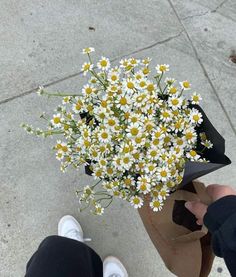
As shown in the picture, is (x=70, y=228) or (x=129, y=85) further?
(x=70, y=228)

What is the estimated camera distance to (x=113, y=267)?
6.05 feet

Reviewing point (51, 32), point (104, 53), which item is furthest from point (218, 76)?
point (51, 32)

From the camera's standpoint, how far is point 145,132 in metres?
A: 1.12

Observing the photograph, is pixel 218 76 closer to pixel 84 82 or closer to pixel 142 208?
pixel 84 82

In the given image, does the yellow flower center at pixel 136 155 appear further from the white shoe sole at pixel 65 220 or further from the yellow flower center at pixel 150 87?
the white shoe sole at pixel 65 220

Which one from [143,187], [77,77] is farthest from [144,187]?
[77,77]

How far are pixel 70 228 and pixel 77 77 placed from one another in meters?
0.76

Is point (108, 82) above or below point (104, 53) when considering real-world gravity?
above

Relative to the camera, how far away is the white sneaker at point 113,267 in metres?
1.85

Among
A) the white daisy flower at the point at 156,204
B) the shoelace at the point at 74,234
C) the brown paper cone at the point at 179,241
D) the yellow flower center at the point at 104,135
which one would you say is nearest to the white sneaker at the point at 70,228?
the shoelace at the point at 74,234

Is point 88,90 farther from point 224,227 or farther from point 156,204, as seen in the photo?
point 224,227

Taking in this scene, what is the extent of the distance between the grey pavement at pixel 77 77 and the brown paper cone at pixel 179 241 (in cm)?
64

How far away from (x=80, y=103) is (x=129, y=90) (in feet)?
0.51

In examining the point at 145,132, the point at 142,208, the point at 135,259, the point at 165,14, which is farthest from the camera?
the point at 165,14
